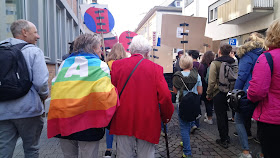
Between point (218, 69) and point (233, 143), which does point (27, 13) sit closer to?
point (218, 69)

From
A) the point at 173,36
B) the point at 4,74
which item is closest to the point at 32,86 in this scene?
the point at 4,74

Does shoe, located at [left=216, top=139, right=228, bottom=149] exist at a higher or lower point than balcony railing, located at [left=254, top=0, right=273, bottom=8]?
lower

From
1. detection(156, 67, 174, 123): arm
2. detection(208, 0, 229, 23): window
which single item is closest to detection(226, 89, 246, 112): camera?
detection(156, 67, 174, 123): arm

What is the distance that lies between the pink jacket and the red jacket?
0.90 meters

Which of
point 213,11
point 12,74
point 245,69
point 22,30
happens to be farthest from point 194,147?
point 213,11

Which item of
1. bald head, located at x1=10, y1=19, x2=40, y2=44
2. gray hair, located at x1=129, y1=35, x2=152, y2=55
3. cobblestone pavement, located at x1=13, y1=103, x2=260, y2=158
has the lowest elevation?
cobblestone pavement, located at x1=13, y1=103, x2=260, y2=158

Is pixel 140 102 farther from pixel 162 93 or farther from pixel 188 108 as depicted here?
pixel 188 108

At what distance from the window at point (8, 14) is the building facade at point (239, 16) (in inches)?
511

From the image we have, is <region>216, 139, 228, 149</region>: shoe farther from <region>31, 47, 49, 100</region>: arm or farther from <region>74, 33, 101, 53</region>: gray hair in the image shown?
<region>31, 47, 49, 100</region>: arm

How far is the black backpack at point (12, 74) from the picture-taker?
2145 millimetres

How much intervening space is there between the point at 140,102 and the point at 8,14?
3882 millimetres

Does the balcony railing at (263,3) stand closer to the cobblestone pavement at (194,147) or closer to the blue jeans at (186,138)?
the cobblestone pavement at (194,147)

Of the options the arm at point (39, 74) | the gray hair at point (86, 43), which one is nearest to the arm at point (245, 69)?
the gray hair at point (86, 43)

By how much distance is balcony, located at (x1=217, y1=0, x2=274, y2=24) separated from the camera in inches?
531
